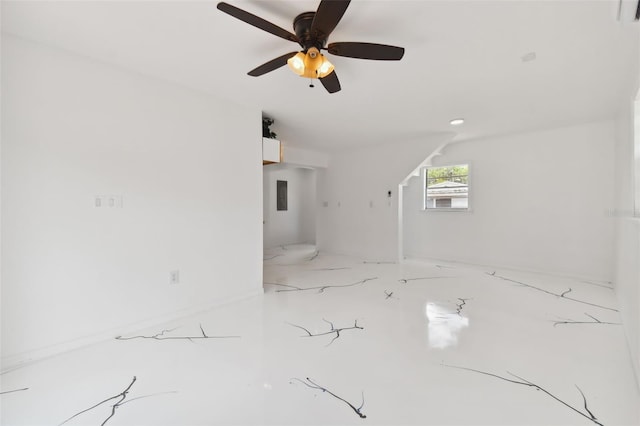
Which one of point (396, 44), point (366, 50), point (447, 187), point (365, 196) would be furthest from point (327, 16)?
point (447, 187)

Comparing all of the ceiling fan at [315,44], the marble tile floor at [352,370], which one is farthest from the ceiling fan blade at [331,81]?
the marble tile floor at [352,370]

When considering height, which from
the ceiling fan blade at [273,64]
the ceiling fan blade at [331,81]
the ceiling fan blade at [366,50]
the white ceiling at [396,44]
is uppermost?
the white ceiling at [396,44]

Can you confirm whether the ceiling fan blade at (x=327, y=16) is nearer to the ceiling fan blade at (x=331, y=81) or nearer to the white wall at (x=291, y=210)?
the ceiling fan blade at (x=331, y=81)

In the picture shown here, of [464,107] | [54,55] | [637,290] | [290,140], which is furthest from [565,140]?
[54,55]

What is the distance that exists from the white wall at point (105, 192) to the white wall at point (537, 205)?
163 inches

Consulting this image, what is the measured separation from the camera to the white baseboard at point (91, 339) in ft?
6.61

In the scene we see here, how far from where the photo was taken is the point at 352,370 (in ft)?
6.33

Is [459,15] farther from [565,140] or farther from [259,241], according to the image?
[565,140]

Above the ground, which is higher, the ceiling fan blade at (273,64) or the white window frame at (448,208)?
the ceiling fan blade at (273,64)

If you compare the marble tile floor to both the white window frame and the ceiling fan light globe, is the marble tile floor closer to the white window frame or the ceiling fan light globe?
the ceiling fan light globe

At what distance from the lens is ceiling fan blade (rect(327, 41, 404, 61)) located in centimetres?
179

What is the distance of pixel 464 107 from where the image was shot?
348 cm

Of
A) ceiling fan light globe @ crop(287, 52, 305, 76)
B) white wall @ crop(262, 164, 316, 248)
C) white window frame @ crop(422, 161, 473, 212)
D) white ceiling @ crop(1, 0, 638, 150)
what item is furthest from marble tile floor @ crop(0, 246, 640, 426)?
white wall @ crop(262, 164, 316, 248)

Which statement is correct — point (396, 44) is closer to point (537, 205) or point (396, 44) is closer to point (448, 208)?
point (537, 205)
